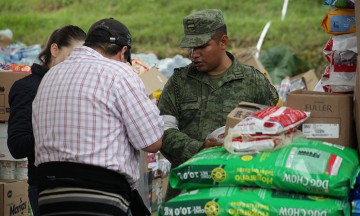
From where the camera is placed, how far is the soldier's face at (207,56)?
4.88m

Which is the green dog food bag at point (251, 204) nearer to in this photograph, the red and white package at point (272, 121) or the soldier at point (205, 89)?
the red and white package at point (272, 121)

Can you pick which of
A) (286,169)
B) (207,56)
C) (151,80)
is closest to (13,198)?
(151,80)

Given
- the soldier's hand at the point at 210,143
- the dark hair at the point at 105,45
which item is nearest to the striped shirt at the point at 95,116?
the dark hair at the point at 105,45

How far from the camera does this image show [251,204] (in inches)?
147

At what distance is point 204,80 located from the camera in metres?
4.91

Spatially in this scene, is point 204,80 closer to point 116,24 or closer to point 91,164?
point 116,24

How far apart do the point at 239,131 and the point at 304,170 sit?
0.43m

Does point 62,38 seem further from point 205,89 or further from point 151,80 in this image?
point 151,80

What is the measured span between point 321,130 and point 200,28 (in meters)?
1.16

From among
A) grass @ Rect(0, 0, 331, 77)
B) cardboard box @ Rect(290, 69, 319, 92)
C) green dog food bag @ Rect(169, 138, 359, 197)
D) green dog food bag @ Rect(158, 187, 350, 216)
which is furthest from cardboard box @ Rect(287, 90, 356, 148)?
grass @ Rect(0, 0, 331, 77)

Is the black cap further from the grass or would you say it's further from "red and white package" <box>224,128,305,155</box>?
the grass

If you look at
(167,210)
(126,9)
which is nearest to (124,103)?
(167,210)

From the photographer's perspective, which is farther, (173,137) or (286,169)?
(173,137)

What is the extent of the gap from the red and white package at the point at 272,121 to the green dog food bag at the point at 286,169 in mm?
94
